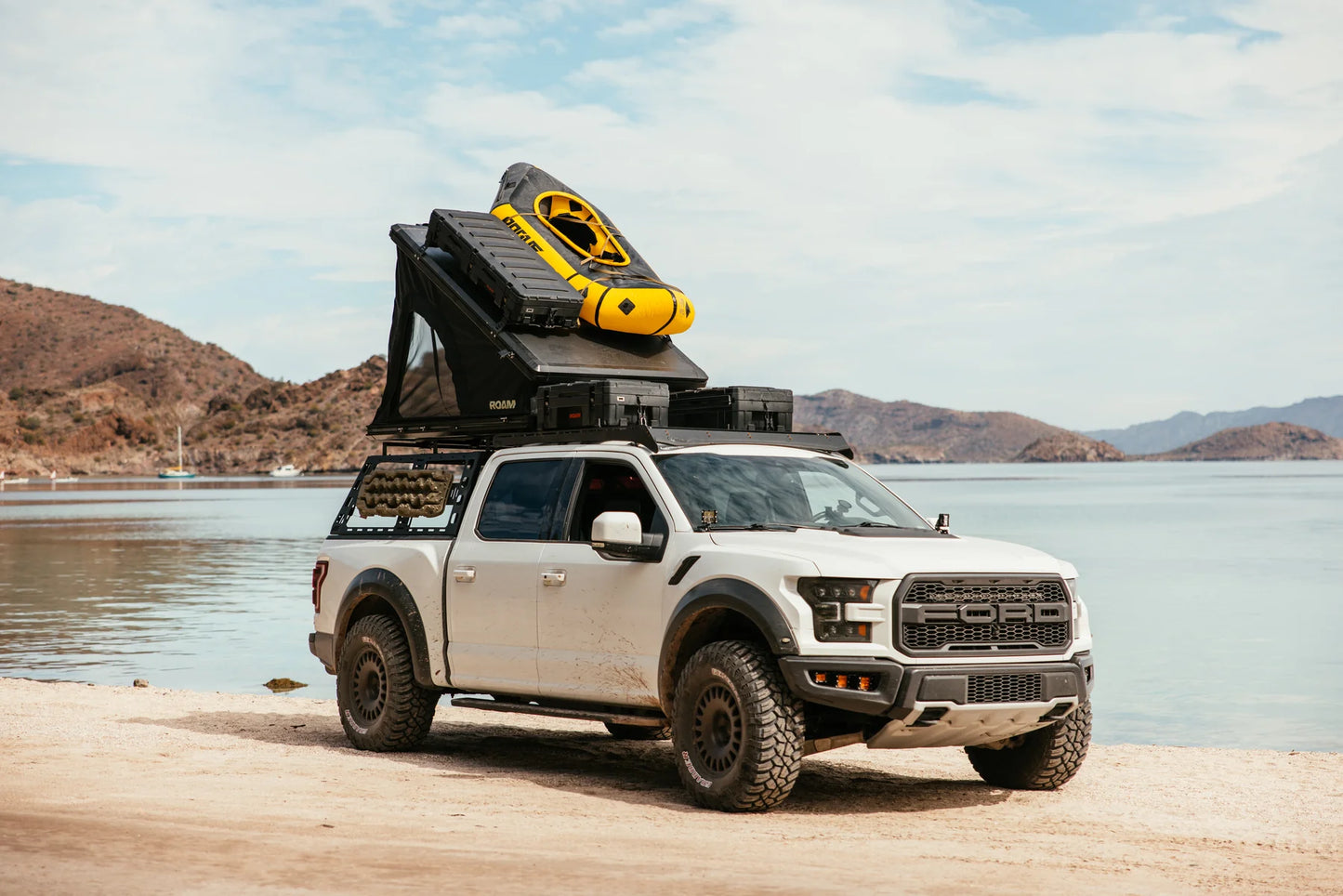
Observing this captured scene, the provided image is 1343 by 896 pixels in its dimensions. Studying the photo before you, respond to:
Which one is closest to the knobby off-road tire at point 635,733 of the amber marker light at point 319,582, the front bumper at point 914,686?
the amber marker light at point 319,582

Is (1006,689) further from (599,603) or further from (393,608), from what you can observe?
(393,608)

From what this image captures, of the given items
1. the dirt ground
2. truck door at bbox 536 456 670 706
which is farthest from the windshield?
the dirt ground

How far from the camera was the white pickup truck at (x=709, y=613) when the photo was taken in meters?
8.48

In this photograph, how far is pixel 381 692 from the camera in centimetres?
1134

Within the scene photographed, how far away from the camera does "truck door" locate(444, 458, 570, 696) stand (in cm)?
1020

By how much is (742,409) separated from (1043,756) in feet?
9.54

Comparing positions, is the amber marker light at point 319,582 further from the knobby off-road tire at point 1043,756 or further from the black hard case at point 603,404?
the knobby off-road tire at point 1043,756

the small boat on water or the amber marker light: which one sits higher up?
the small boat on water

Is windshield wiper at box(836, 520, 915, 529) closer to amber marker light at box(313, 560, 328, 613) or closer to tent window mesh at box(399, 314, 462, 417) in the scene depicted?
tent window mesh at box(399, 314, 462, 417)

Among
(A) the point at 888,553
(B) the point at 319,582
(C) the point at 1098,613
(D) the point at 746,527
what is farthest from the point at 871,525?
(C) the point at 1098,613

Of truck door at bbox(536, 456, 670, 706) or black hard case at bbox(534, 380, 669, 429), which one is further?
black hard case at bbox(534, 380, 669, 429)

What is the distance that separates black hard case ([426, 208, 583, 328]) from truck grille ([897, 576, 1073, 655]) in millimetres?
3885

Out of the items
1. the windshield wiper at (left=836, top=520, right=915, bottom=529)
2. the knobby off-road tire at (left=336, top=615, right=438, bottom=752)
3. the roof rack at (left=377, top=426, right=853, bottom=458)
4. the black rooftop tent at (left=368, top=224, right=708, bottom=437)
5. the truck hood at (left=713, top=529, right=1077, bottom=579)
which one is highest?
the black rooftop tent at (left=368, top=224, right=708, bottom=437)

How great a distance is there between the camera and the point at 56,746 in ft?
38.1
